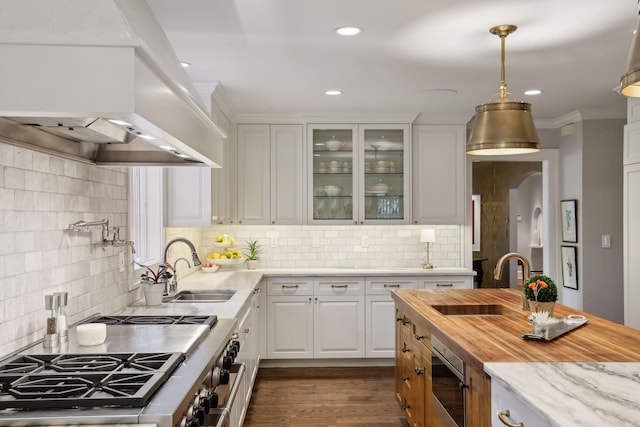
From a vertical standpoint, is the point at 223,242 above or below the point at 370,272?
above

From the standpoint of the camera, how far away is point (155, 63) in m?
1.58

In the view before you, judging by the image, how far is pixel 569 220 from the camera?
19.4 feet

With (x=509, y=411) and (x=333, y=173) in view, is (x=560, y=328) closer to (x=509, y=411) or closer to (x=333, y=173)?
(x=509, y=411)

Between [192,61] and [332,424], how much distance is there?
2.71 metres

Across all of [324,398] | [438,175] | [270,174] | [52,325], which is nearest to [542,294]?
[52,325]

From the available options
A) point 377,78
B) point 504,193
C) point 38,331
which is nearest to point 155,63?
point 38,331

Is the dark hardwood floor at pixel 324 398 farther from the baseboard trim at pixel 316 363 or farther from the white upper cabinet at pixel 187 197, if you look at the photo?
the white upper cabinet at pixel 187 197

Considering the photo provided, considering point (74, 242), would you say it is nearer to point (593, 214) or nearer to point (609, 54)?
point (609, 54)

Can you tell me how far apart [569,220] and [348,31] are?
392 centimetres

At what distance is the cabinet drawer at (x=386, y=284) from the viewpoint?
537 centimetres

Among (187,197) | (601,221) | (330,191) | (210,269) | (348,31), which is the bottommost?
(210,269)

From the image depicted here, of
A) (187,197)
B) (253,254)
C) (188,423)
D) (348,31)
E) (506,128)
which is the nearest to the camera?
(188,423)

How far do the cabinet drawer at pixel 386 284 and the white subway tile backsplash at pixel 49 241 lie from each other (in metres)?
2.81

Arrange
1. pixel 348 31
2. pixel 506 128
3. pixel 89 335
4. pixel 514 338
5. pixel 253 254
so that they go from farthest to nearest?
pixel 253 254 < pixel 348 31 < pixel 506 128 < pixel 514 338 < pixel 89 335
